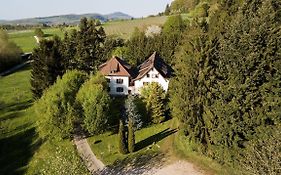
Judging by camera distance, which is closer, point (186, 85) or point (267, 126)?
point (267, 126)

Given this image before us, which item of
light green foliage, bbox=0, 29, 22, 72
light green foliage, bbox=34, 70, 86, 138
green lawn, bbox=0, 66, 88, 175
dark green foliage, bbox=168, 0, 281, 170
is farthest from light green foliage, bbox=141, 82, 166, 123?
light green foliage, bbox=0, 29, 22, 72

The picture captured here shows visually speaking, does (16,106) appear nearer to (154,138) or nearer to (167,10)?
(154,138)

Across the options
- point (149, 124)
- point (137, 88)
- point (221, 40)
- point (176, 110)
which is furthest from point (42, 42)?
point (221, 40)

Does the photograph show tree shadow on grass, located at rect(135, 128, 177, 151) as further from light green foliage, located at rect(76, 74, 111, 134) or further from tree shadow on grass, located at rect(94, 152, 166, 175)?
light green foliage, located at rect(76, 74, 111, 134)

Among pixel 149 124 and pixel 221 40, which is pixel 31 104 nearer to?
pixel 149 124

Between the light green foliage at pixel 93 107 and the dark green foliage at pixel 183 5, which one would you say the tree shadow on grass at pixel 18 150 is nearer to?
the light green foliage at pixel 93 107

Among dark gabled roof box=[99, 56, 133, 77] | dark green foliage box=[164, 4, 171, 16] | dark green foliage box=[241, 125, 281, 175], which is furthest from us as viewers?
dark green foliage box=[164, 4, 171, 16]

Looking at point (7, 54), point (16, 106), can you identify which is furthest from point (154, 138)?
point (7, 54)
